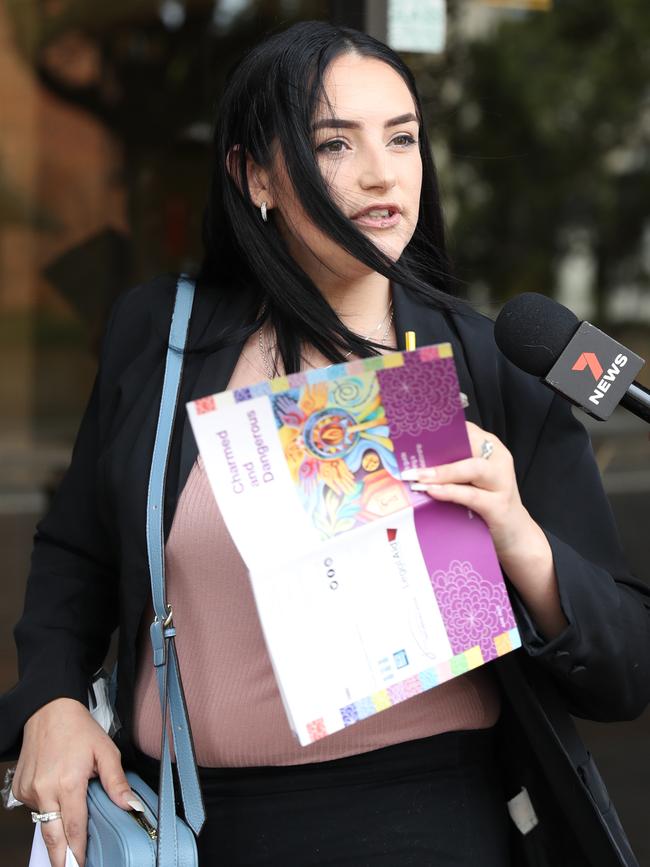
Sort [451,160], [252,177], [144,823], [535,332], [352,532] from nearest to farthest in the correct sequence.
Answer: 1. [352,532]
2. [535,332]
3. [144,823]
4. [252,177]
5. [451,160]

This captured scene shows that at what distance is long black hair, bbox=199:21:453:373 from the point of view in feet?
5.23

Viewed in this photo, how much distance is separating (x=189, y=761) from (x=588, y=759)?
490 mm

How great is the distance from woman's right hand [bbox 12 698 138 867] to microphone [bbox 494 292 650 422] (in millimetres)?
707

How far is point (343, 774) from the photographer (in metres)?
1.62

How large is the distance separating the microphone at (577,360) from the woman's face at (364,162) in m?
0.20

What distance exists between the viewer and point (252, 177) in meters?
1.72

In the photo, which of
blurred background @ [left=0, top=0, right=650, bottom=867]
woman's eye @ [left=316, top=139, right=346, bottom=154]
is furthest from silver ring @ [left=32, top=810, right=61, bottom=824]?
blurred background @ [left=0, top=0, right=650, bottom=867]

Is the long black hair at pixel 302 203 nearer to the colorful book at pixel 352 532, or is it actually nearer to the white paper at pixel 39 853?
the colorful book at pixel 352 532

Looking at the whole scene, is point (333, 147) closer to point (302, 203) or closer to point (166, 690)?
point (302, 203)

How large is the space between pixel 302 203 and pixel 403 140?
0.16m

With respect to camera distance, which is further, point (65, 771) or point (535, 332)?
point (65, 771)

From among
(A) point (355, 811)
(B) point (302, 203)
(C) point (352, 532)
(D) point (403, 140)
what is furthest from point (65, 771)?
(D) point (403, 140)

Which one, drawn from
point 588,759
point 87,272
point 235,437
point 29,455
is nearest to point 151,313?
point 235,437

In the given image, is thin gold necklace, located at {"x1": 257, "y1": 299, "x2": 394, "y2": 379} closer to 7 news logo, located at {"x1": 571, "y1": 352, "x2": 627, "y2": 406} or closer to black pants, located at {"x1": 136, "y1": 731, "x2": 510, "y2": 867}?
7 news logo, located at {"x1": 571, "y1": 352, "x2": 627, "y2": 406}
